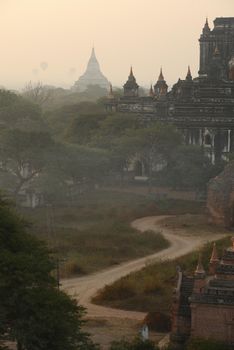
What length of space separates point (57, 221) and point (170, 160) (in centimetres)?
1269

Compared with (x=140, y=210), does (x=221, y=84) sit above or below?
above

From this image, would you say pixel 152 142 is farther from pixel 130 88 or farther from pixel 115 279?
pixel 115 279

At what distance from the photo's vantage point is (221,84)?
179ft

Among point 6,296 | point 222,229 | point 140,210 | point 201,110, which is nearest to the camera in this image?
point 6,296

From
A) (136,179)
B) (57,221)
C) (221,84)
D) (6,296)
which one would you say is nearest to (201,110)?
(221,84)

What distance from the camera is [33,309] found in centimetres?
1644

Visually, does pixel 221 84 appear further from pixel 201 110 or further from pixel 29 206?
pixel 29 206

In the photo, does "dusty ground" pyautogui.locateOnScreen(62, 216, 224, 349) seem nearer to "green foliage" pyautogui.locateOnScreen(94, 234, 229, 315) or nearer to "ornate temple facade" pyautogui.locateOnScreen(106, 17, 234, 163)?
"green foliage" pyautogui.locateOnScreen(94, 234, 229, 315)

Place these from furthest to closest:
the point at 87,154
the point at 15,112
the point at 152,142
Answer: the point at 15,112
the point at 152,142
the point at 87,154

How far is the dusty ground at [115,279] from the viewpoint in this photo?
22983 mm

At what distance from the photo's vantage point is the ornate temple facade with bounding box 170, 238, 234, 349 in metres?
19.4

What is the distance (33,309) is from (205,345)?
4.64 m

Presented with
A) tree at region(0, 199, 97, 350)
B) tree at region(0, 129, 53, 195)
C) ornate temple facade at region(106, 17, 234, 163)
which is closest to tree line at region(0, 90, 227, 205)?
tree at region(0, 129, 53, 195)

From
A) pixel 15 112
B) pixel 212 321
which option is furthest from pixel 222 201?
pixel 212 321
